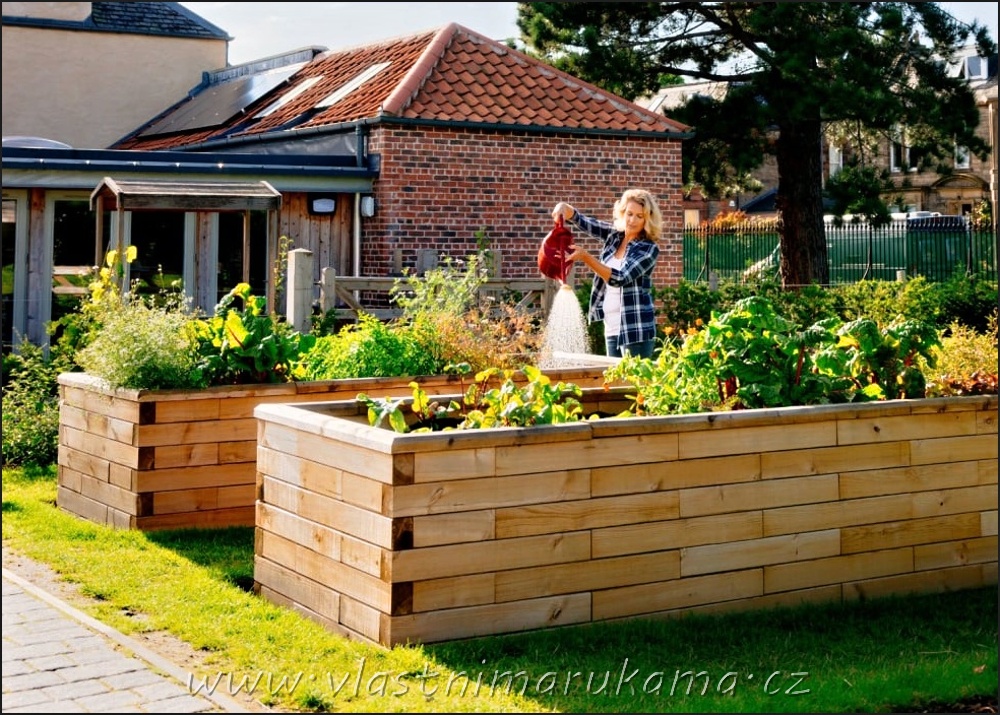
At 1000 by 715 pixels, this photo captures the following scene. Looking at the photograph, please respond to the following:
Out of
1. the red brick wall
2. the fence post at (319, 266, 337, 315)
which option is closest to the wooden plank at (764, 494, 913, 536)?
the fence post at (319, 266, 337, 315)

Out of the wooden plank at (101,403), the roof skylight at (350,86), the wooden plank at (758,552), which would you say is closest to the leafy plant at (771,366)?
the wooden plank at (758,552)

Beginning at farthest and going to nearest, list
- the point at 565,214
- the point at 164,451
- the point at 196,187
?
the point at 196,187 < the point at 565,214 < the point at 164,451

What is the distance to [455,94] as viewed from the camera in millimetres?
16656

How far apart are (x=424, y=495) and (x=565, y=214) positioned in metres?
3.37

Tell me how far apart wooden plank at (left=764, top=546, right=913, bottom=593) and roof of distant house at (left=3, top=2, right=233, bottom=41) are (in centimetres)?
2273

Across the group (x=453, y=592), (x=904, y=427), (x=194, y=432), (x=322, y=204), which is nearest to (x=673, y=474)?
(x=453, y=592)

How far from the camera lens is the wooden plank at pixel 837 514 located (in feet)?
17.1

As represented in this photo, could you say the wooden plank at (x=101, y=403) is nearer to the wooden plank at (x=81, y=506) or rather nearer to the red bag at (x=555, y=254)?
the wooden plank at (x=81, y=506)

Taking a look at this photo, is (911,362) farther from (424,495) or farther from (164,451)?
(164,451)

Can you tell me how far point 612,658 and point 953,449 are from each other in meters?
2.01

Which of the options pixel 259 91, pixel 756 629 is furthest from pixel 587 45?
pixel 756 629

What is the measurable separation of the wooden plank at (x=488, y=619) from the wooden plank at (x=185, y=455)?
246 centimetres

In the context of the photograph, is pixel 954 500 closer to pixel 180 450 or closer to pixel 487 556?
pixel 487 556

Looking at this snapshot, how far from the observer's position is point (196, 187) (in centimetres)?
1217
